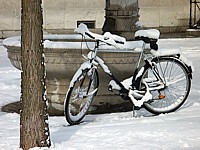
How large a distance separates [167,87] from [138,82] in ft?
1.46

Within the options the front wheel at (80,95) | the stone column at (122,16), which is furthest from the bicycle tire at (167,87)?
the stone column at (122,16)

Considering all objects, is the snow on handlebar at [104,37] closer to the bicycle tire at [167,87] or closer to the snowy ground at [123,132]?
the bicycle tire at [167,87]

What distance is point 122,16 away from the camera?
828cm

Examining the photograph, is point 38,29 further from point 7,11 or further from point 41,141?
point 7,11

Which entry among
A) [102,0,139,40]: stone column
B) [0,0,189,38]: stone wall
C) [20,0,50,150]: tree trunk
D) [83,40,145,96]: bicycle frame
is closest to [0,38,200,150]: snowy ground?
[20,0,50,150]: tree trunk

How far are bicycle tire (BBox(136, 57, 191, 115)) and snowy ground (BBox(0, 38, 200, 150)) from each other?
138mm

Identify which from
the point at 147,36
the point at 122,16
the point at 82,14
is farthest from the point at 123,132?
the point at 82,14

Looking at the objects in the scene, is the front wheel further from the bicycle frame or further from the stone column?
the stone column

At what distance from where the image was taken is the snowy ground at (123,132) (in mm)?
5492

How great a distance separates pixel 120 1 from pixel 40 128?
3.57 metres

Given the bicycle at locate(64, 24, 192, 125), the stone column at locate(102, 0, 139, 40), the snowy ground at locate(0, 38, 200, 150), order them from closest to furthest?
the snowy ground at locate(0, 38, 200, 150) < the bicycle at locate(64, 24, 192, 125) < the stone column at locate(102, 0, 139, 40)

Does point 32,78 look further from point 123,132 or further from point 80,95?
point 80,95

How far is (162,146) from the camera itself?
546 cm

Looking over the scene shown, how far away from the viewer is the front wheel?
652cm
